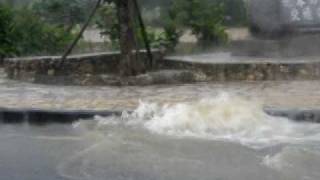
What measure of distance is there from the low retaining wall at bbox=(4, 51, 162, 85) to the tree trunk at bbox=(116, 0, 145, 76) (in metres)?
0.66

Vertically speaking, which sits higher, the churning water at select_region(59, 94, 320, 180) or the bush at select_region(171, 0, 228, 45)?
the churning water at select_region(59, 94, 320, 180)

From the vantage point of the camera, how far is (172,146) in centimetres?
1012

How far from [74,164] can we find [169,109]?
9.38 feet

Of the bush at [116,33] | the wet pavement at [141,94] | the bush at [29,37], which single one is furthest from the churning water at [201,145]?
the bush at [29,37]

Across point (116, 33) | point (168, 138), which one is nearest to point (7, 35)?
point (116, 33)

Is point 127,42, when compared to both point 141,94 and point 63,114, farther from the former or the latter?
point 63,114

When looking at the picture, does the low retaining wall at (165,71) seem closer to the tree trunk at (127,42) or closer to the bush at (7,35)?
the tree trunk at (127,42)

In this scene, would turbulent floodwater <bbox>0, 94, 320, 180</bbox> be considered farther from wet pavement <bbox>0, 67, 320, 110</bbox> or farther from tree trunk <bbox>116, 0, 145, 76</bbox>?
tree trunk <bbox>116, 0, 145, 76</bbox>

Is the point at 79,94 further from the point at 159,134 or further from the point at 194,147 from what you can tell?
the point at 194,147

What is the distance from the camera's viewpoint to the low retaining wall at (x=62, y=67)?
15938 mm

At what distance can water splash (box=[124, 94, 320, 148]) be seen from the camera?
10.7m

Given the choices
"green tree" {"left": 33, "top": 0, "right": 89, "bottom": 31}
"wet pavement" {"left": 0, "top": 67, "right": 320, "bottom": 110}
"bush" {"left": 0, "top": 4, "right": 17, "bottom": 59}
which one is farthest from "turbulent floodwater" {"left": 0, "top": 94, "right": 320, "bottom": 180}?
"green tree" {"left": 33, "top": 0, "right": 89, "bottom": 31}

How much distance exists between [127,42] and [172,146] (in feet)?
18.3

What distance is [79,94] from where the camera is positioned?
13961 mm
